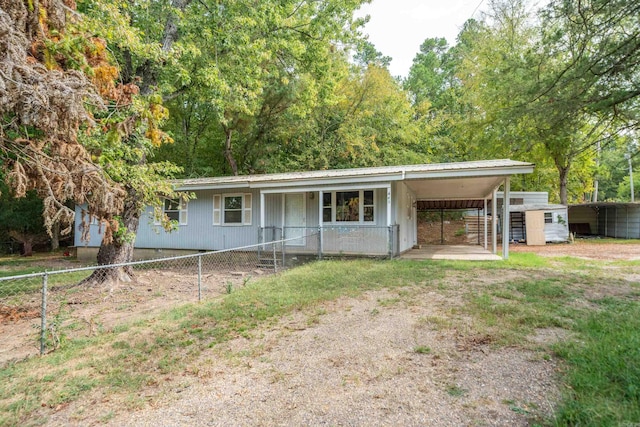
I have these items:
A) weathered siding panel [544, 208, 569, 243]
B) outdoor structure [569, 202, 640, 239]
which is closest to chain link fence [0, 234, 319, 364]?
weathered siding panel [544, 208, 569, 243]

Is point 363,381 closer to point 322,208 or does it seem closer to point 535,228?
point 322,208

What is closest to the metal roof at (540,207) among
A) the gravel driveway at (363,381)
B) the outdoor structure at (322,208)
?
the outdoor structure at (322,208)

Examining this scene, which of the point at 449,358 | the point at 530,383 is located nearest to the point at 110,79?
the point at 449,358

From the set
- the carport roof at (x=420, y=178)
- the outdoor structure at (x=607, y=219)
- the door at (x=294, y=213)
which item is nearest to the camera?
the carport roof at (x=420, y=178)

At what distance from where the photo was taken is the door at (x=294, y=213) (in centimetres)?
1209

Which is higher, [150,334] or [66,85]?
[66,85]

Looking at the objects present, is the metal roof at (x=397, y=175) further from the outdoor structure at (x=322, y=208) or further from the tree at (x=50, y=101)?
the tree at (x=50, y=101)

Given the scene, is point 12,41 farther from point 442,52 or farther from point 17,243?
point 442,52

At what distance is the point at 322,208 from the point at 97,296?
6.47 m

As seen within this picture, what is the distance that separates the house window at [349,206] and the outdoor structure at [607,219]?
17344 mm

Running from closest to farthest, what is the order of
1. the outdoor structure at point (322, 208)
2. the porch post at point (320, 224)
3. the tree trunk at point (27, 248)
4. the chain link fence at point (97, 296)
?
the chain link fence at point (97, 296), the outdoor structure at point (322, 208), the porch post at point (320, 224), the tree trunk at point (27, 248)

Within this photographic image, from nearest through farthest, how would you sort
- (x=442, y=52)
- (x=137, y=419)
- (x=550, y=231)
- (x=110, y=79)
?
(x=137, y=419), (x=110, y=79), (x=550, y=231), (x=442, y=52)

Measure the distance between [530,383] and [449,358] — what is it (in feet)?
2.39

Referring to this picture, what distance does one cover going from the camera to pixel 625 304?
5223mm
